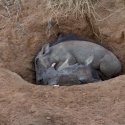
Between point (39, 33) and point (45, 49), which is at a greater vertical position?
point (39, 33)

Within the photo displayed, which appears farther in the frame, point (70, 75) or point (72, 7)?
point (72, 7)

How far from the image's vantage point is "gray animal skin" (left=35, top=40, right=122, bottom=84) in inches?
210

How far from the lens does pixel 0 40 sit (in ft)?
18.0

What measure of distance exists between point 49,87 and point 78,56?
1.32m

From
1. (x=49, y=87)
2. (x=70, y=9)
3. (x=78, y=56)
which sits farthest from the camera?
(x=70, y=9)

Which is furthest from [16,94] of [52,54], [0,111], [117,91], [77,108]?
[52,54]

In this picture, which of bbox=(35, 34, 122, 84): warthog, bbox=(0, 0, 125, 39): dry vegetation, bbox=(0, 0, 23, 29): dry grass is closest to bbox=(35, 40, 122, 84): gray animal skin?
bbox=(35, 34, 122, 84): warthog

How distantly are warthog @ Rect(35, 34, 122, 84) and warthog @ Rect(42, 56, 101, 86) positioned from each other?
0.66 ft

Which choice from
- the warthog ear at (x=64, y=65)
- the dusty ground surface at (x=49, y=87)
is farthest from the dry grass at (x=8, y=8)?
the warthog ear at (x=64, y=65)

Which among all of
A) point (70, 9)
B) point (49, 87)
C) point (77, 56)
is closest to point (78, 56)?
point (77, 56)

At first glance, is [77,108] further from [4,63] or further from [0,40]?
[0,40]

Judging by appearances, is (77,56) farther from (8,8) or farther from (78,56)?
(8,8)

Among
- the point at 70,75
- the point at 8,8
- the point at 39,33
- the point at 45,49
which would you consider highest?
the point at 8,8

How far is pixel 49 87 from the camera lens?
4207mm
